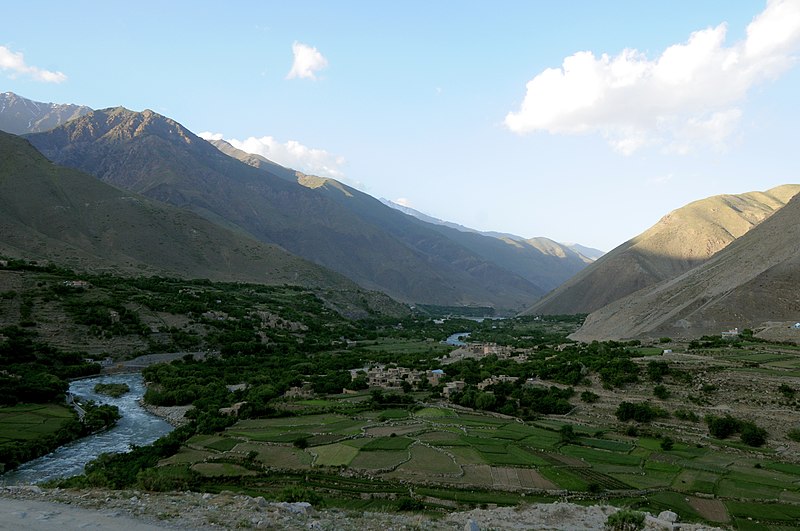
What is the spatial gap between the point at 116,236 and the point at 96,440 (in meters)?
97.2

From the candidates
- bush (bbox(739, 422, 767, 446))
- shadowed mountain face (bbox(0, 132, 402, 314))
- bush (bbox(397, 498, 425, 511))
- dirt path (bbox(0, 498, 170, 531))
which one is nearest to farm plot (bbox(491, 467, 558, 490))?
bush (bbox(397, 498, 425, 511))

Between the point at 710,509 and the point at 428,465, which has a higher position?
the point at 710,509

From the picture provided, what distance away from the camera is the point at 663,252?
146m

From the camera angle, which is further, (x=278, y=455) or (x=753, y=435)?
(x=753, y=435)

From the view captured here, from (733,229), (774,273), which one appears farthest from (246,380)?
(733,229)

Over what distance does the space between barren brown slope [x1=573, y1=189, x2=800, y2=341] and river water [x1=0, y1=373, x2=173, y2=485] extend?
187ft

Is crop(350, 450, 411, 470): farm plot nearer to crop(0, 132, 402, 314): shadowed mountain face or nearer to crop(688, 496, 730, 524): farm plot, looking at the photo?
crop(688, 496, 730, 524): farm plot

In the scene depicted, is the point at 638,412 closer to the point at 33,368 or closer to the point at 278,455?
the point at 278,455

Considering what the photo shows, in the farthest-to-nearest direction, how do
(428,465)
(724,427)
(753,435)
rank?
(724,427) < (753,435) < (428,465)

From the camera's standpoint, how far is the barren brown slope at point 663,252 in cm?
13775

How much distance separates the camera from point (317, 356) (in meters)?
70.9

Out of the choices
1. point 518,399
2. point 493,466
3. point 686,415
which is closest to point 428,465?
point 493,466

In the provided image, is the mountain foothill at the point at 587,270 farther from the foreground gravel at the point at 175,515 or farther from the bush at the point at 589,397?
the foreground gravel at the point at 175,515

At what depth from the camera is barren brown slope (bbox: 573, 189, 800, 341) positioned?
6019 cm
